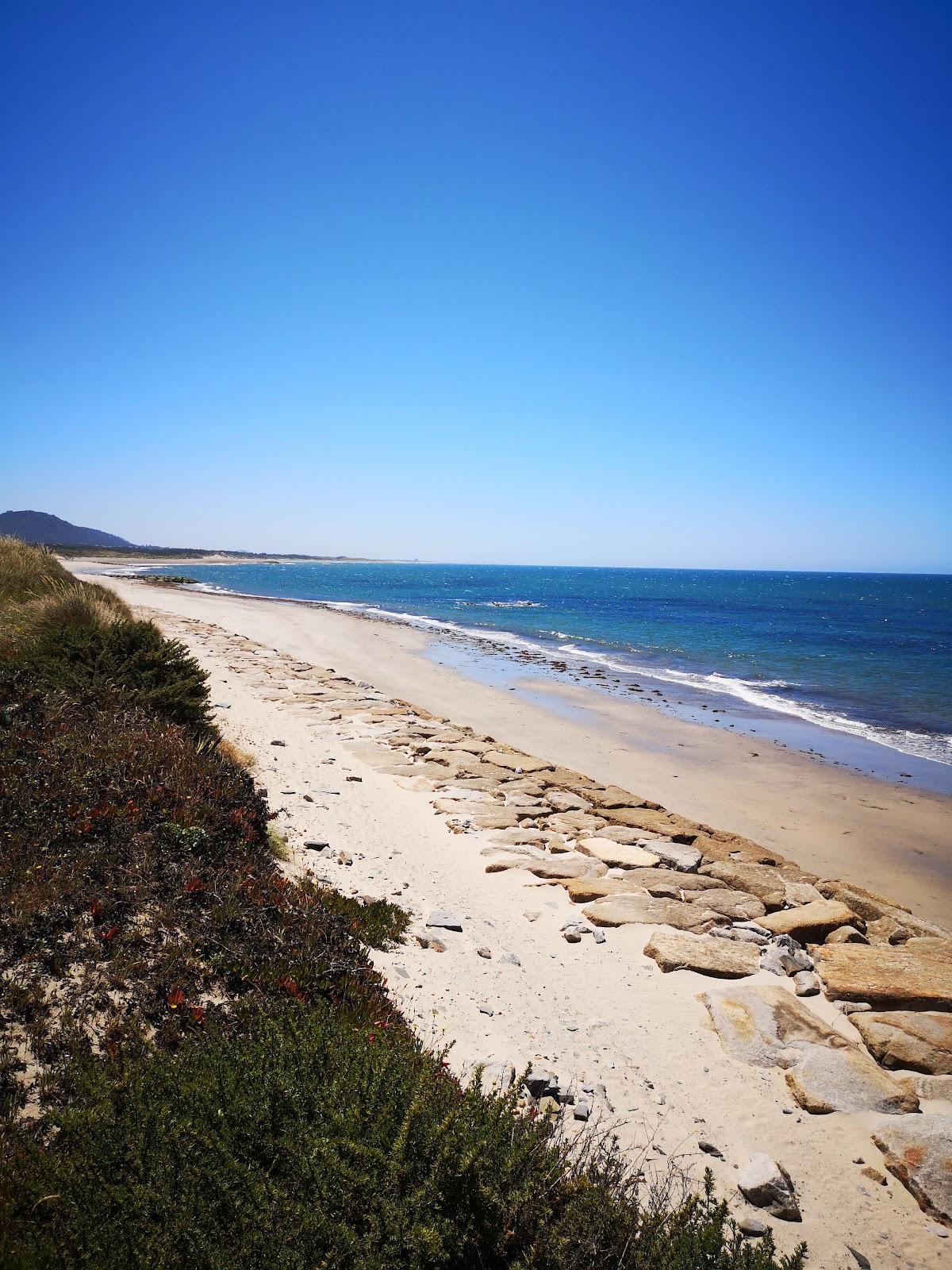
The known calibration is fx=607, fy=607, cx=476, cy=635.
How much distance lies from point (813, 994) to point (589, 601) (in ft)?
229

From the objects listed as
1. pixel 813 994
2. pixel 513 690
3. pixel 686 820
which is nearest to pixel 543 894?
pixel 813 994

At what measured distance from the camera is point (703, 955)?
634cm

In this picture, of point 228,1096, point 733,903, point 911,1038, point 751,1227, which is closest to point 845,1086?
point 911,1038

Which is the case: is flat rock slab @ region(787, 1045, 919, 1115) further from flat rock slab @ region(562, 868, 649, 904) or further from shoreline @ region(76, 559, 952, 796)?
shoreline @ region(76, 559, 952, 796)

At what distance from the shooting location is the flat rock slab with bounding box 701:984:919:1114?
4.57 m

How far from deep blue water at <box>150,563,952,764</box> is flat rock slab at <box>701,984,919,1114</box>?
14474mm

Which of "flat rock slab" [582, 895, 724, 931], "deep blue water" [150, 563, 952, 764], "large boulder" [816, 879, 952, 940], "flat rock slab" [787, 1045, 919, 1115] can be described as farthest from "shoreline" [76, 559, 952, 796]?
"flat rock slab" [787, 1045, 919, 1115]

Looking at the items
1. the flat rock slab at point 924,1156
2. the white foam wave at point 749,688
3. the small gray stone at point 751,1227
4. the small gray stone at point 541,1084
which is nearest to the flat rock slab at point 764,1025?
the flat rock slab at point 924,1156

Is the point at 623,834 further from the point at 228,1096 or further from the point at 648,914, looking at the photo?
the point at 228,1096

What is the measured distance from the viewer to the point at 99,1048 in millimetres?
3605

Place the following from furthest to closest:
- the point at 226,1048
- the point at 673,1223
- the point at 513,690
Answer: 1. the point at 513,690
2. the point at 226,1048
3. the point at 673,1223

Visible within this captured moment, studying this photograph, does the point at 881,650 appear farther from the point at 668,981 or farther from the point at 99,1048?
the point at 99,1048

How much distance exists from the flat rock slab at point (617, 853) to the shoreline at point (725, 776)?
9.50 feet

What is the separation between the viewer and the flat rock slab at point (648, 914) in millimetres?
7004
